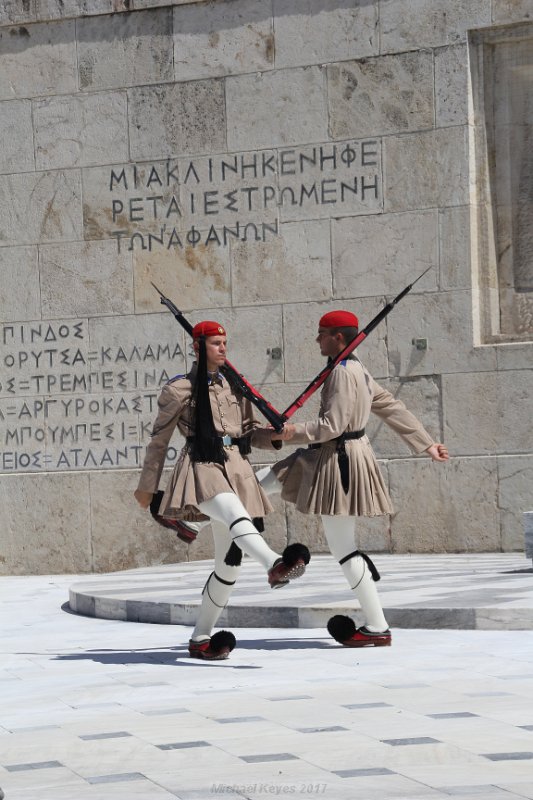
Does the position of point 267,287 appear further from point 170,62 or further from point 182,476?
point 182,476

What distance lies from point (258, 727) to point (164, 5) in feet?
31.4

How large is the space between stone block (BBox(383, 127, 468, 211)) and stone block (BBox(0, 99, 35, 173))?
341 centimetres

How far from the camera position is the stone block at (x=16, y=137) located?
14648 millimetres

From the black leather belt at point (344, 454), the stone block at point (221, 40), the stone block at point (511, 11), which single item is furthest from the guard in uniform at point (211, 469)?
the stone block at point (221, 40)

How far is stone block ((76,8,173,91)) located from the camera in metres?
14.2

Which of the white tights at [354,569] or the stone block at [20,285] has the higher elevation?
the stone block at [20,285]

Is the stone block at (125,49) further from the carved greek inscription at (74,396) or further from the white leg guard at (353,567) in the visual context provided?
the white leg guard at (353,567)

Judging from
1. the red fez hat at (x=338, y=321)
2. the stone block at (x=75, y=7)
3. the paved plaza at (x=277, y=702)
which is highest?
the stone block at (x=75, y=7)

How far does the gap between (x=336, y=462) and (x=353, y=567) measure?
1.81 ft

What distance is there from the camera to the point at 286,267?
45.3ft

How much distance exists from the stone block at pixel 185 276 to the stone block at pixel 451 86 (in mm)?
2045

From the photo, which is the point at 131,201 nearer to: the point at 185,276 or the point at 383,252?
the point at 185,276

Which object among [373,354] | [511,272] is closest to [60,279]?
[373,354]

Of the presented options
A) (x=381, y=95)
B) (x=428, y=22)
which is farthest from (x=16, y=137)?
(x=428, y=22)
